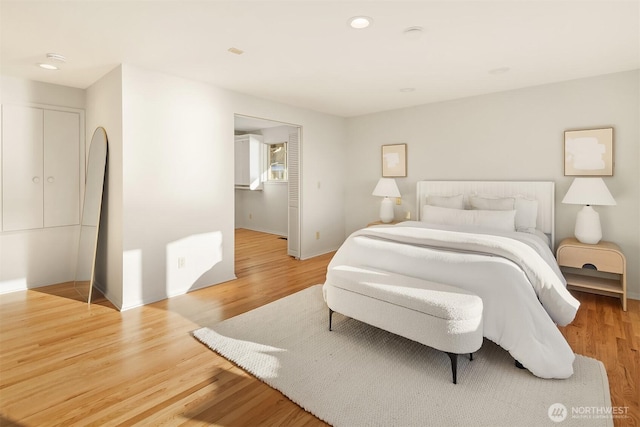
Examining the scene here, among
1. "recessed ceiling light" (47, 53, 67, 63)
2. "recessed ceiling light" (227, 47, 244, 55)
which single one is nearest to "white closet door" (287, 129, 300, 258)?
"recessed ceiling light" (227, 47, 244, 55)

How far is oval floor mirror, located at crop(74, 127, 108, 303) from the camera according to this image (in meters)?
3.54

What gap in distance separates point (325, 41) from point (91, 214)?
3168 millimetres

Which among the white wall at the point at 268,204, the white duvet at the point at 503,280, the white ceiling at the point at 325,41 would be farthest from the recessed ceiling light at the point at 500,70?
the white wall at the point at 268,204

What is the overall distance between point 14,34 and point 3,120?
1606 mm

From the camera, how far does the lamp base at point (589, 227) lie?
3.42 meters

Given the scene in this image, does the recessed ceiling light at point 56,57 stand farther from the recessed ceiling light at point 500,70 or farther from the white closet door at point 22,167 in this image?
the recessed ceiling light at point 500,70

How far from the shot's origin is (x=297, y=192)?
17.5ft

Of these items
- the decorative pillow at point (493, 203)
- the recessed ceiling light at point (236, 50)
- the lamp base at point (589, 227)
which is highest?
the recessed ceiling light at point (236, 50)

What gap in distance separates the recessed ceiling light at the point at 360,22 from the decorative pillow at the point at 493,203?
8.71 ft

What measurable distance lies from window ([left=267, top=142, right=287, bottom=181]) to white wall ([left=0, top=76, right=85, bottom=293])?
13.5 feet

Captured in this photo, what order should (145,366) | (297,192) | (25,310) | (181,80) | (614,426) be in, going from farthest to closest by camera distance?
(297,192) < (181,80) < (25,310) < (145,366) < (614,426)

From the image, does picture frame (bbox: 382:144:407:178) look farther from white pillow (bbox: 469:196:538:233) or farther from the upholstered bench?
the upholstered bench

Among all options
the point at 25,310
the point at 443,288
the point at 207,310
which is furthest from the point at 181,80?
the point at 443,288

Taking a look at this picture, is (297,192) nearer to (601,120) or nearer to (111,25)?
(111,25)
